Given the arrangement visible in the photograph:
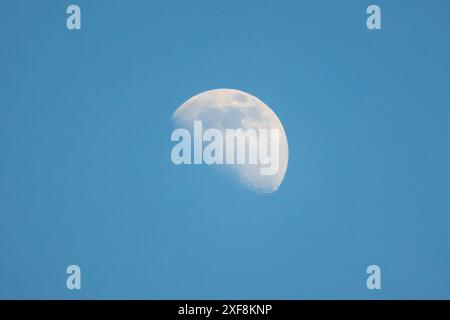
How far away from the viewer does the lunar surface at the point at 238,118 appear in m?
3.12

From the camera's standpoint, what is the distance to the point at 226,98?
3180mm

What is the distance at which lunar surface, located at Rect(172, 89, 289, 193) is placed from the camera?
10.2 feet

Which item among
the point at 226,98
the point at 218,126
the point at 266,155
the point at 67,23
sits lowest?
the point at 266,155

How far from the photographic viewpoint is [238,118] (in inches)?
124
